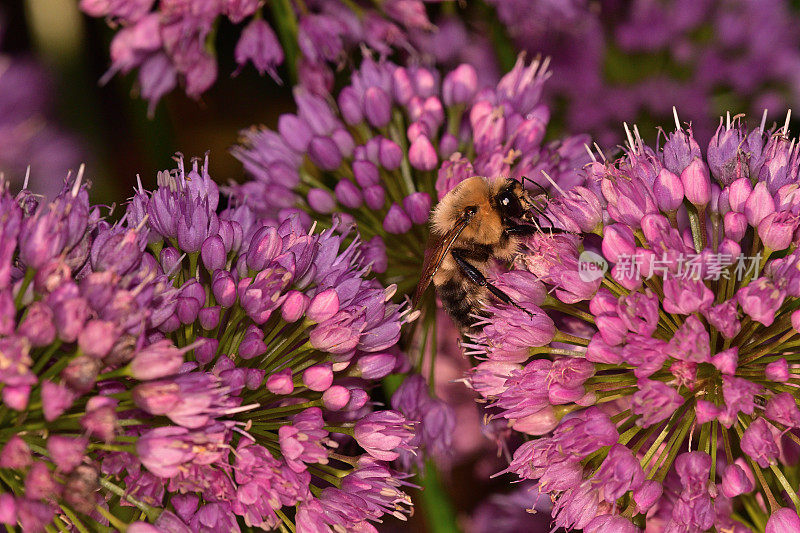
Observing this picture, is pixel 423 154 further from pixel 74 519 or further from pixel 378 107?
pixel 74 519

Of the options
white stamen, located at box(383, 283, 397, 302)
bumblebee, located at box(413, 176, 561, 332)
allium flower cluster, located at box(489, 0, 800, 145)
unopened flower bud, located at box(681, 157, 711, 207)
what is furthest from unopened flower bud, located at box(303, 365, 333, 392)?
allium flower cluster, located at box(489, 0, 800, 145)

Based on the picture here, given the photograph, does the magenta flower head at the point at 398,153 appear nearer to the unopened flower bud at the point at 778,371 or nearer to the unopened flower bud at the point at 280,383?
the unopened flower bud at the point at 280,383

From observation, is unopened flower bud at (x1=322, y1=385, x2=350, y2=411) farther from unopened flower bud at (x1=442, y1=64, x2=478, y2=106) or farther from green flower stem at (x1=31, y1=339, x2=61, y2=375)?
unopened flower bud at (x1=442, y1=64, x2=478, y2=106)

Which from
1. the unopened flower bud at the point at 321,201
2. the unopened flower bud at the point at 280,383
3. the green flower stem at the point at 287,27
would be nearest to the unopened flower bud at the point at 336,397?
the unopened flower bud at the point at 280,383

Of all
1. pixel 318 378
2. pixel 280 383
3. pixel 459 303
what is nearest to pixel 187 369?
pixel 280 383

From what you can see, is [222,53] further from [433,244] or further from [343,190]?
[433,244]

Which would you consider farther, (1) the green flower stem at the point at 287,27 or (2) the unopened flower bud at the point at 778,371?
(1) the green flower stem at the point at 287,27
